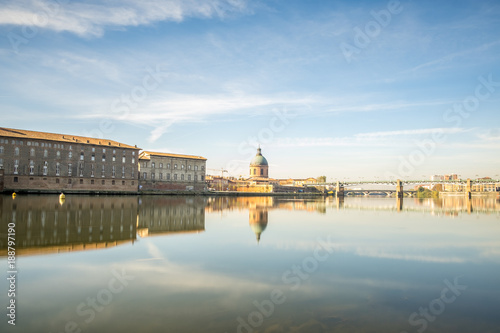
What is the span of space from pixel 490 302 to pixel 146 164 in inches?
3097

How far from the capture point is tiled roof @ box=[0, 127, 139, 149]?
5812 cm

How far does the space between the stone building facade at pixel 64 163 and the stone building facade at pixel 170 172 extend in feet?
27.3

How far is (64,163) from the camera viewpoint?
62.5 m

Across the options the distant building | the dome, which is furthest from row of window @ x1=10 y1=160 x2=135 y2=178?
the dome

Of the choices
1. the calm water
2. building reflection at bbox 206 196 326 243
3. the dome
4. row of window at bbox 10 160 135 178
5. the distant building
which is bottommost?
building reflection at bbox 206 196 326 243

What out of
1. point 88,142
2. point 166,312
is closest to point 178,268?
point 166,312

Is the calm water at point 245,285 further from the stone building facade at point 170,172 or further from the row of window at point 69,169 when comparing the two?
the stone building facade at point 170,172

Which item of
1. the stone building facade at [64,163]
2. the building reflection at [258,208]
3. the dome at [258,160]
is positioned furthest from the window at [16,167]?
the dome at [258,160]

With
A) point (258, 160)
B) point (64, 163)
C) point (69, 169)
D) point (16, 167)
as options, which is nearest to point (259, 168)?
point (258, 160)

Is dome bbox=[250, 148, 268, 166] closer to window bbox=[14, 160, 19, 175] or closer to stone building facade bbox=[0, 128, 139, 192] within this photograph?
stone building facade bbox=[0, 128, 139, 192]

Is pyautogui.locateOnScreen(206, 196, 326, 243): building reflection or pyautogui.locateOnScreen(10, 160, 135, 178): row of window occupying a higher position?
pyautogui.locateOnScreen(10, 160, 135, 178): row of window

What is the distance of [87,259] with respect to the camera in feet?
35.5

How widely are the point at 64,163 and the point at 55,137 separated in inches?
208

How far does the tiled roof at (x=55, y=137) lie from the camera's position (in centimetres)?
5812
